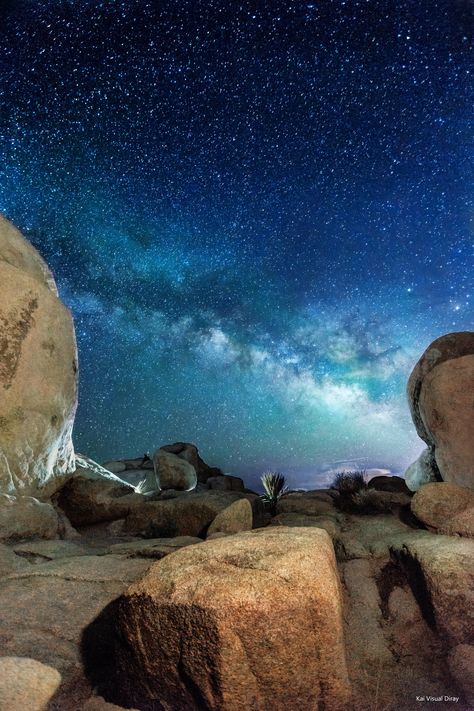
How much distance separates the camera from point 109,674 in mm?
3105

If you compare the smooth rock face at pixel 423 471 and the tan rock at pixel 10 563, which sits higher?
the smooth rock face at pixel 423 471

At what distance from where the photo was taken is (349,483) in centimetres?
1140

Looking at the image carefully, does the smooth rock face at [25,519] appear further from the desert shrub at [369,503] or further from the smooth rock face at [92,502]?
the desert shrub at [369,503]

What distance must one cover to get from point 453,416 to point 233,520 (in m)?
6.38

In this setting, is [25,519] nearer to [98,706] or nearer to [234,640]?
[98,706]

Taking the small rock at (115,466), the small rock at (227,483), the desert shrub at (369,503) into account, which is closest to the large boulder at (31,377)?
the desert shrub at (369,503)

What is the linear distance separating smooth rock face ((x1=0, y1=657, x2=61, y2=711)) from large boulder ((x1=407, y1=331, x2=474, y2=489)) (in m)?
9.24

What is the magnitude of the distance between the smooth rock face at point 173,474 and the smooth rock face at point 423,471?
28.4 ft

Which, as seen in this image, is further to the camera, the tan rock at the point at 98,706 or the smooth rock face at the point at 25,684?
the tan rock at the point at 98,706

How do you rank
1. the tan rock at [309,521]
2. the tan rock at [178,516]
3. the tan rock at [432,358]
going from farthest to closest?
the tan rock at [432,358]
the tan rock at [178,516]
the tan rock at [309,521]

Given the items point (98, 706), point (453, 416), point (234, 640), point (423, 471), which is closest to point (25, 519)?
point (98, 706)

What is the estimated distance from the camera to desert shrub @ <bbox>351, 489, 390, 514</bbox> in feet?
29.0

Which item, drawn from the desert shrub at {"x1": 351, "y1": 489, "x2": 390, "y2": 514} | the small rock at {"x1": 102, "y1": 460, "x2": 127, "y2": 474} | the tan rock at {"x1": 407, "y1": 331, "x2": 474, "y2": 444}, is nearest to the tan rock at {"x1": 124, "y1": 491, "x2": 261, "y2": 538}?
the desert shrub at {"x1": 351, "y1": 489, "x2": 390, "y2": 514}

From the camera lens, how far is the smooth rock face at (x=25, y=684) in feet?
7.30
